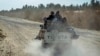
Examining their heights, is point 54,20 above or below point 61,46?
above

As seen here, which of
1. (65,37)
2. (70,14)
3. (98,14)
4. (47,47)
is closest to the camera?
(65,37)

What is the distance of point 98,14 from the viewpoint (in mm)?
35250

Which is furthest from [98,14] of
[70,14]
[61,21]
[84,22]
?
[61,21]

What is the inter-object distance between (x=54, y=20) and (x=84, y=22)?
931 inches

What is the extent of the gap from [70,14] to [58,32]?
34.2 metres

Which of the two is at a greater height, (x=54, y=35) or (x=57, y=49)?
(x=54, y=35)

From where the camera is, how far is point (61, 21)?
1328 cm

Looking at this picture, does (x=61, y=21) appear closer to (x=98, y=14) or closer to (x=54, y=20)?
(x=54, y=20)

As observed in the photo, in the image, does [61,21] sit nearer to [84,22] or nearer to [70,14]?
[84,22]

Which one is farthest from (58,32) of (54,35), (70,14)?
(70,14)

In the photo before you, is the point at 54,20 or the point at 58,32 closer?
the point at 58,32

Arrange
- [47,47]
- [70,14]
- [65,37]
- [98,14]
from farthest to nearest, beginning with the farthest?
[70,14]
[98,14]
[47,47]
[65,37]

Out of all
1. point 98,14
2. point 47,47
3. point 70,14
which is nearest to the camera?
point 47,47

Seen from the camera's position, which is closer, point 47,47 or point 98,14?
point 47,47
